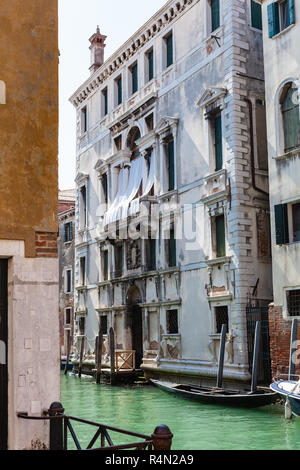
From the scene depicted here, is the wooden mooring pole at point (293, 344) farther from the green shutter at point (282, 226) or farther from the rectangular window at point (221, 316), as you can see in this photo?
the rectangular window at point (221, 316)

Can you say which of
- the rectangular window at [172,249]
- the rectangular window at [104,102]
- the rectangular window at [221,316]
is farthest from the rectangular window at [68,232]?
the rectangular window at [221,316]

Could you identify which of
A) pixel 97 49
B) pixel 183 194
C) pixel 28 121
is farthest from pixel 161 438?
pixel 97 49

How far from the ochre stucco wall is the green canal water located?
5.24 meters

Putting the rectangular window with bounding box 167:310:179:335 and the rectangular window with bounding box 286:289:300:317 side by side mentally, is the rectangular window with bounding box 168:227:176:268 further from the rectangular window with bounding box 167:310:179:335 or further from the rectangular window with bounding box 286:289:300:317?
the rectangular window with bounding box 286:289:300:317

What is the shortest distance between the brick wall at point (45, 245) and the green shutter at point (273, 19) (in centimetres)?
1084

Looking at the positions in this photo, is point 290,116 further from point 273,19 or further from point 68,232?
point 68,232

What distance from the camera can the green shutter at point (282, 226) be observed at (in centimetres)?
1370

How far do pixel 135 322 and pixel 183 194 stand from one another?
552cm

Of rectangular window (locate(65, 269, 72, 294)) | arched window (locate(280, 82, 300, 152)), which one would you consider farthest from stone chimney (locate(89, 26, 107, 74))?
arched window (locate(280, 82, 300, 152))

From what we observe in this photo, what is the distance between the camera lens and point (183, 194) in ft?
58.5

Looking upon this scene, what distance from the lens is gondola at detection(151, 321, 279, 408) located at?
12.7m

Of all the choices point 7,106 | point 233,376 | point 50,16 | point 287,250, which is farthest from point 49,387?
point 233,376
